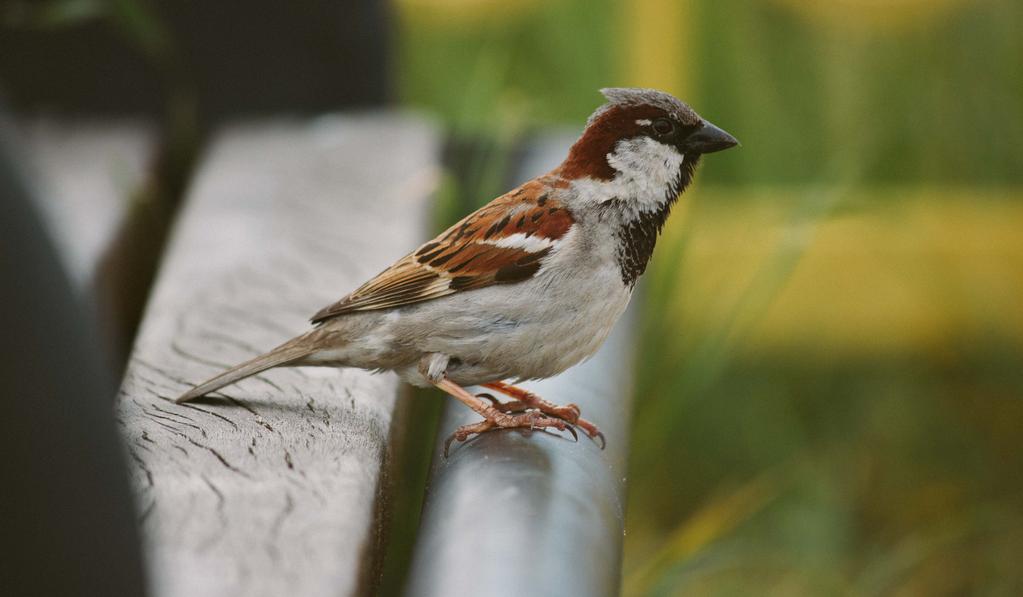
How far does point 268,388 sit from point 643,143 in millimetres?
441

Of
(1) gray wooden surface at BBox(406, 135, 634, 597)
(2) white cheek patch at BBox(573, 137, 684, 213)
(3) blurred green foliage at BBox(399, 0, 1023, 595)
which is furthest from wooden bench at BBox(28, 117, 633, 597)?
(3) blurred green foliage at BBox(399, 0, 1023, 595)

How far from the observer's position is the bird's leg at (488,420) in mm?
1220

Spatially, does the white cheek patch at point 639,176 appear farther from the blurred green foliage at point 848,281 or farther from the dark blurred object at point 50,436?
the blurred green foliage at point 848,281

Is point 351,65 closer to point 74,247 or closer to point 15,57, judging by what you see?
point 15,57

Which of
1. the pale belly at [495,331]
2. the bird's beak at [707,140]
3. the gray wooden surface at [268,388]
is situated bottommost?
the gray wooden surface at [268,388]

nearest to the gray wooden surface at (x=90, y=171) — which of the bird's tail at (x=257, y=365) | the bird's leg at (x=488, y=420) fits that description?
the bird's tail at (x=257, y=365)

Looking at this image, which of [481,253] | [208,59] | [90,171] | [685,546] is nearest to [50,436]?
[481,253]

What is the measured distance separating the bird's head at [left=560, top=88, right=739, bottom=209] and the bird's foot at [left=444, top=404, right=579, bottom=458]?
24cm

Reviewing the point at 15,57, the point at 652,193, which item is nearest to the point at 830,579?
the point at 652,193

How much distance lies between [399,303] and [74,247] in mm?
688

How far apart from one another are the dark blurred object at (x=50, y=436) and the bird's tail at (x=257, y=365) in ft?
1.34

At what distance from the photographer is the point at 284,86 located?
2396 mm

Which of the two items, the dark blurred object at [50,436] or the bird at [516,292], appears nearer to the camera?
the dark blurred object at [50,436]

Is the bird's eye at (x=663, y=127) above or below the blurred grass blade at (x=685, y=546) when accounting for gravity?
above
